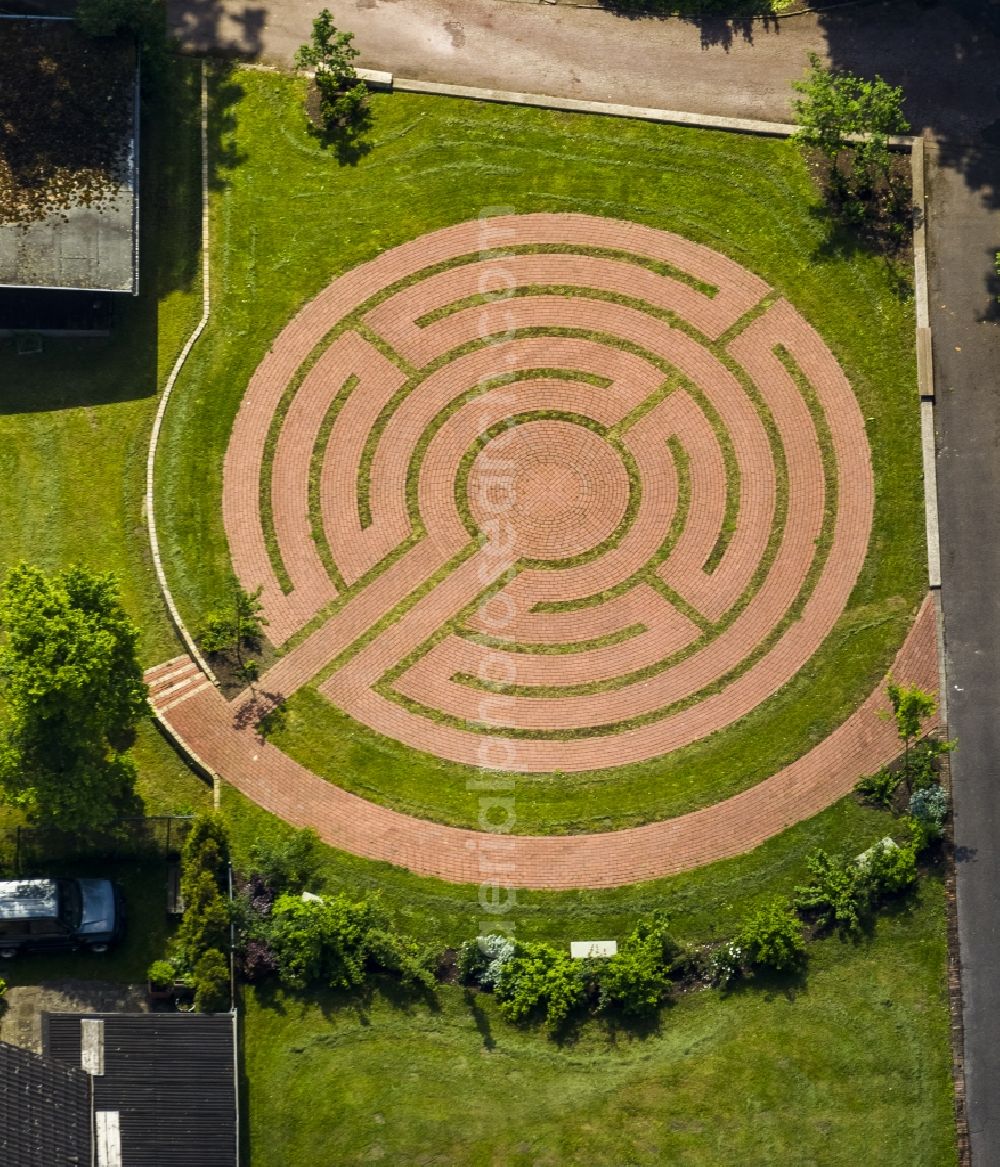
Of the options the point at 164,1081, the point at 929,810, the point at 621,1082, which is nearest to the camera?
the point at 164,1081

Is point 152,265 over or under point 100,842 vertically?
over

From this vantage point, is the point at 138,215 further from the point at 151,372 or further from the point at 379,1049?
the point at 379,1049

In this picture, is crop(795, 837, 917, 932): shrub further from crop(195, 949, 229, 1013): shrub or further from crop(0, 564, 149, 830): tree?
crop(0, 564, 149, 830): tree

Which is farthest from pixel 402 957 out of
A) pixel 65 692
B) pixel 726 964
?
pixel 65 692

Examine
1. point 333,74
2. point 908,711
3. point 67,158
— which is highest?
point 333,74

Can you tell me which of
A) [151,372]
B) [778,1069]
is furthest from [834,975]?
[151,372]

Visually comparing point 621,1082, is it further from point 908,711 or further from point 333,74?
point 333,74

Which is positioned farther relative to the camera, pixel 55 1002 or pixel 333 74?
pixel 333 74

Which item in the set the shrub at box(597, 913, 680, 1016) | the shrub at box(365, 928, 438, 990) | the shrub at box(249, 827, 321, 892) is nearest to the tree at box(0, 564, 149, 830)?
the shrub at box(249, 827, 321, 892)

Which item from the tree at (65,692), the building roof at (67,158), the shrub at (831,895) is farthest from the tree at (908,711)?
the building roof at (67,158)
